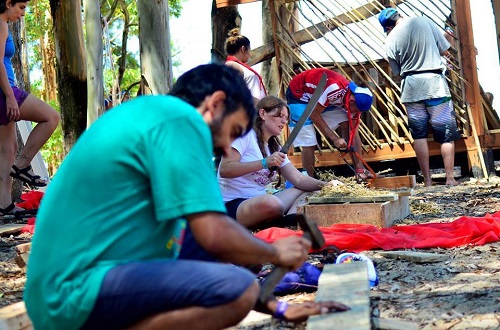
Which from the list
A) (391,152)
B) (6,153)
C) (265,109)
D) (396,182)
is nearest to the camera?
(265,109)

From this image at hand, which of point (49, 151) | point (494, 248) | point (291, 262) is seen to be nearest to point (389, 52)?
point (494, 248)

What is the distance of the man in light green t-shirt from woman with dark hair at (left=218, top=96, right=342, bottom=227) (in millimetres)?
2444

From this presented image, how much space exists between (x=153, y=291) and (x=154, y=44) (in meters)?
6.44

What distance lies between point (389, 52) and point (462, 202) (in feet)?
8.26

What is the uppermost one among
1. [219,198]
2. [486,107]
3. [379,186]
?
[219,198]

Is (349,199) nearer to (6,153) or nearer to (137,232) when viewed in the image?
(6,153)

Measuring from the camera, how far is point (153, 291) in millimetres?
2262

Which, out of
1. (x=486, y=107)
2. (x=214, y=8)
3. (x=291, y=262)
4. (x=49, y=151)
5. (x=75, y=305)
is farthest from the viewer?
(x=49, y=151)

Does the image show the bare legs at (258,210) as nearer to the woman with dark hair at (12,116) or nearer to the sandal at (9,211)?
the woman with dark hair at (12,116)

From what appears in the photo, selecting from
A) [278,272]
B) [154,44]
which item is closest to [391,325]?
[278,272]

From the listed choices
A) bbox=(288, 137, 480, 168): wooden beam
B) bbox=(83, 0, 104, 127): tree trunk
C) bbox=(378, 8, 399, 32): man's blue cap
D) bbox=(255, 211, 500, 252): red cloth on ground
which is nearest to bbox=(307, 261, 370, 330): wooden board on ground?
bbox=(255, 211, 500, 252): red cloth on ground

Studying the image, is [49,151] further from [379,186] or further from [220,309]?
[220,309]

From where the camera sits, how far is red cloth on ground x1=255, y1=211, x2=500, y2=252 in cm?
517

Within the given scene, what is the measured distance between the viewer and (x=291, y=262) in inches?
99.8
